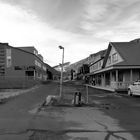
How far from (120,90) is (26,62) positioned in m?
25.8

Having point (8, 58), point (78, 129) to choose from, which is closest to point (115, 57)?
point (78, 129)

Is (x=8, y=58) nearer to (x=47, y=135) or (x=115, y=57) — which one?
(x=115, y=57)

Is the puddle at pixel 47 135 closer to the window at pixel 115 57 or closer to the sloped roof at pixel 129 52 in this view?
the sloped roof at pixel 129 52

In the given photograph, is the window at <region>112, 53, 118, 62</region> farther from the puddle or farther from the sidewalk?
the puddle

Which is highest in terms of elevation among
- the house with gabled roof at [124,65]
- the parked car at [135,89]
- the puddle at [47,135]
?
the house with gabled roof at [124,65]

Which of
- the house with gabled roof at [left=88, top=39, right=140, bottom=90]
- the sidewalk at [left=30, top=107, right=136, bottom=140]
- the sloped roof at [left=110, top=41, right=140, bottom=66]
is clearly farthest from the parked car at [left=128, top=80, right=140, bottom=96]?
the sidewalk at [left=30, top=107, right=136, bottom=140]

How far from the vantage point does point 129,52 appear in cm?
2736

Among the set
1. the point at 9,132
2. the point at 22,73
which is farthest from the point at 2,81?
the point at 9,132

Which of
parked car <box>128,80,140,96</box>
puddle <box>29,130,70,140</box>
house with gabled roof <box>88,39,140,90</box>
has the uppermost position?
house with gabled roof <box>88,39,140,90</box>

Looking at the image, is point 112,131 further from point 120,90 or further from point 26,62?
point 26,62

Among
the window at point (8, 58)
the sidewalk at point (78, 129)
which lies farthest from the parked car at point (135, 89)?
the window at point (8, 58)

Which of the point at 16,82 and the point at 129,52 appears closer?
the point at 129,52

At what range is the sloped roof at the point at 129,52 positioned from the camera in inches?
974

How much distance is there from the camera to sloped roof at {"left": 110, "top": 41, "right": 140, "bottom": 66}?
974 inches
